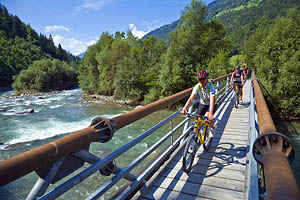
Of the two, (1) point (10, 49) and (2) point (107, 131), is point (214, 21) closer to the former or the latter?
(2) point (107, 131)

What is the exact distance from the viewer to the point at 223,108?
8.25 m

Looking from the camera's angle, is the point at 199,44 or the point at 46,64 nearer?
the point at 199,44

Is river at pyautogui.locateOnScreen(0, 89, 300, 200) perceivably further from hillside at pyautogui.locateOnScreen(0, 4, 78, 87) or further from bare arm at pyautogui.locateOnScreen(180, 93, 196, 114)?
hillside at pyautogui.locateOnScreen(0, 4, 78, 87)

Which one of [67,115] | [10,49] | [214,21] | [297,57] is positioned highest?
[10,49]

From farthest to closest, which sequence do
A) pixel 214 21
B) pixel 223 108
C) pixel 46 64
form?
1. pixel 46 64
2. pixel 214 21
3. pixel 223 108

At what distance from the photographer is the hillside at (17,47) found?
7166 centimetres

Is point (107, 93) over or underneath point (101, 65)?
underneath

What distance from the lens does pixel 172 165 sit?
3.44 metres

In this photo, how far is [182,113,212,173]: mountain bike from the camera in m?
3.20

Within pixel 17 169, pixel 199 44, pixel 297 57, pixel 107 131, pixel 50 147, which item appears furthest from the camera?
pixel 199 44

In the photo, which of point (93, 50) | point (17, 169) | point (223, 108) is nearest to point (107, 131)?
point (17, 169)

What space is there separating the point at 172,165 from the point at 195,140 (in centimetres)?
64

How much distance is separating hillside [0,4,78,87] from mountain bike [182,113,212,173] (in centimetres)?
7716

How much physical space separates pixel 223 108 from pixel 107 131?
7.63 meters
